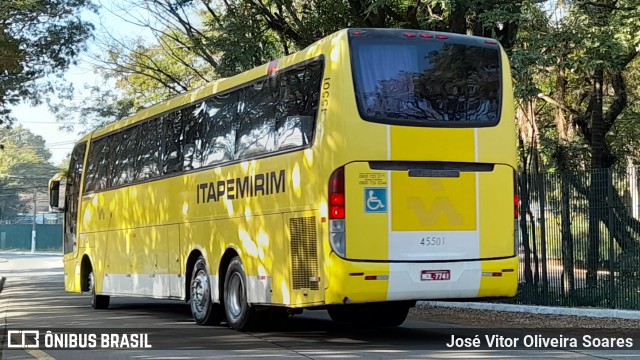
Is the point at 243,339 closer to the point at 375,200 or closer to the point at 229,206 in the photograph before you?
the point at 229,206

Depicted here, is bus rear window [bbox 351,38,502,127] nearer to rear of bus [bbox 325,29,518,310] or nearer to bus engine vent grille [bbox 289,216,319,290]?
rear of bus [bbox 325,29,518,310]

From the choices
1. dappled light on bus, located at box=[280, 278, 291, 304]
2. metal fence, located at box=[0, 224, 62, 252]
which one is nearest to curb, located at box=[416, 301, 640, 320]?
dappled light on bus, located at box=[280, 278, 291, 304]

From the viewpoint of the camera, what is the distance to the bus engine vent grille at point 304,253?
35.9 feet

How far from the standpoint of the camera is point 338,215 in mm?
10617

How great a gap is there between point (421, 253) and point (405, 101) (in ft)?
6.00

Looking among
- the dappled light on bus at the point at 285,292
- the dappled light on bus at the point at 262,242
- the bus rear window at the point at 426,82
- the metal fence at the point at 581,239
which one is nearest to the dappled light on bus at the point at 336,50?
the bus rear window at the point at 426,82

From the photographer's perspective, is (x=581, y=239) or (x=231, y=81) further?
(x=581, y=239)

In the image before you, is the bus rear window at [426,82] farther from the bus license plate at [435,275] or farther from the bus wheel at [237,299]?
the bus wheel at [237,299]

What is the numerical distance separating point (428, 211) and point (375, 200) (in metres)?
0.71

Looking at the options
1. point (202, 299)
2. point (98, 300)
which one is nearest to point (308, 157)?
point (202, 299)

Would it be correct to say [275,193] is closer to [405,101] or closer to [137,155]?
[405,101]

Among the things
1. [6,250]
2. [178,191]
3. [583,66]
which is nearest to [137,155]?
[178,191]

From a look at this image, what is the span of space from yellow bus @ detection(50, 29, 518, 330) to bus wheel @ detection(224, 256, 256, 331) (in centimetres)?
2

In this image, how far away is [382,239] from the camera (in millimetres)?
10719
